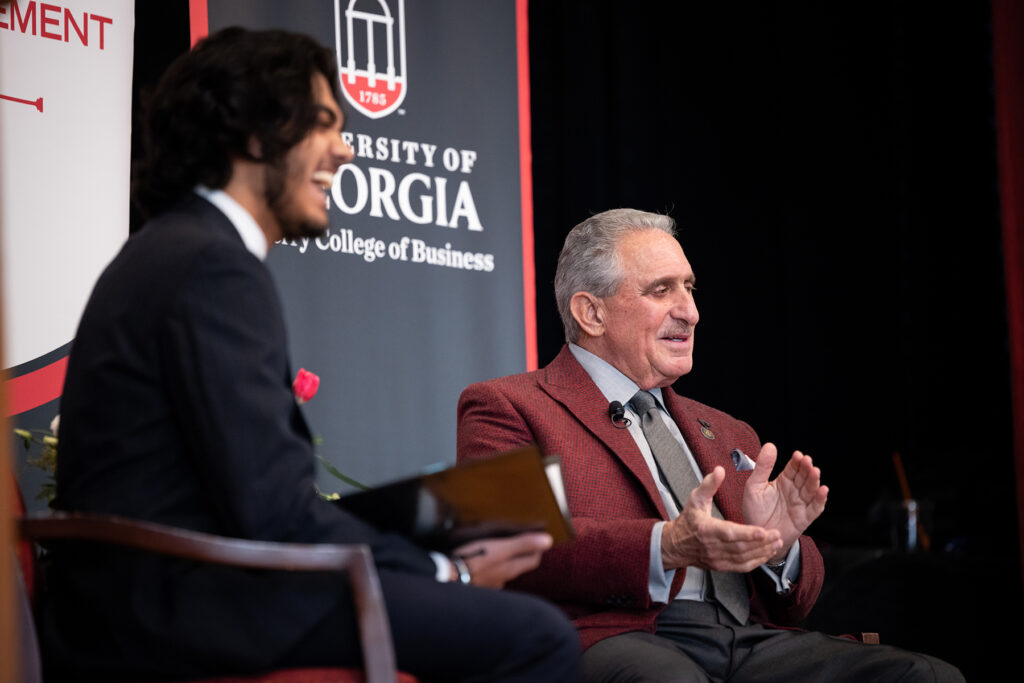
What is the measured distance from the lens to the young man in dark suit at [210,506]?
1.58 metres

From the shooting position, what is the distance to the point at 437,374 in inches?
149

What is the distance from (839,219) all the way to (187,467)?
4115 mm

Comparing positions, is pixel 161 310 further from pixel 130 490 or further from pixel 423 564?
pixel 423 564

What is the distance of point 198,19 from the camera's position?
346 cm

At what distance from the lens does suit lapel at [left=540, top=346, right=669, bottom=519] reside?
8.48 ft

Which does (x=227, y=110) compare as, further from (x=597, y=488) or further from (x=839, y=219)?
(x=839, y=219)

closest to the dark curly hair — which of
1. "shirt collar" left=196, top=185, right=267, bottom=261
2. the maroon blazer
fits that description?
"shirt collar" left=196, top=185, right=267, bottom=261

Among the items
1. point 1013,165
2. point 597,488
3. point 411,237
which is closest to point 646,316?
point 597,488

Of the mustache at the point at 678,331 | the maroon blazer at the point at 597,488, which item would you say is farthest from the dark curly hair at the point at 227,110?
the mustache at the point at 678,331

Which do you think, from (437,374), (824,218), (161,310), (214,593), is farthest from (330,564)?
(824,218)

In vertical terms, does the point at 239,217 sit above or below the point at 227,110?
below

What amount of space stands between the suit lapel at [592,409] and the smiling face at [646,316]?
11cm

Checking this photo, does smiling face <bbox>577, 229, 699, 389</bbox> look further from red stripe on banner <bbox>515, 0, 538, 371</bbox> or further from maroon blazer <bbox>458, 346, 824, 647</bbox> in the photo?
red stripe on banner <bbox>515, 0, 538, 371</bbox>

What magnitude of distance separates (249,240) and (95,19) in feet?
5.98
